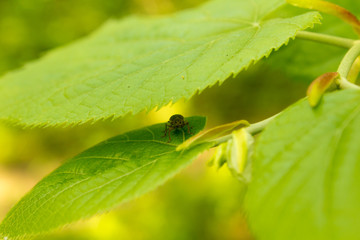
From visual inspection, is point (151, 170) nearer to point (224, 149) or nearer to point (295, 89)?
point (224, 149)

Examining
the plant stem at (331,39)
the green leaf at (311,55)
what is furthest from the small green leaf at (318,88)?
the green leaf at (311,55)

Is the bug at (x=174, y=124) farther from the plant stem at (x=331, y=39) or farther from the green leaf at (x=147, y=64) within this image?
the plant stem at (x=331, y=39)

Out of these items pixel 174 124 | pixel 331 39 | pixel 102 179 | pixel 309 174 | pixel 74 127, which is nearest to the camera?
pixel 309 174

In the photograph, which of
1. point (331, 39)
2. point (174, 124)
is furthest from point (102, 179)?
point (331, 39)

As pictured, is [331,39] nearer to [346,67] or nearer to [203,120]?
[346,67]

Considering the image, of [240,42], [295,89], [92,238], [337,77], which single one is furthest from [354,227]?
[295,89]

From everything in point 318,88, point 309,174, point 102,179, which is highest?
point 102,179

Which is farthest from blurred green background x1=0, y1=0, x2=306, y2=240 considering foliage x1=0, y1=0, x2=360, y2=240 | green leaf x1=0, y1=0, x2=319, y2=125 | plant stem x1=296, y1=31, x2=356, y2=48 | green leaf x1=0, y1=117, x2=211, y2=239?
green leaf x1=0, y1=117, x2=211, y2=239
